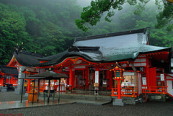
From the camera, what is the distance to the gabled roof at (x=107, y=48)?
46.9ft

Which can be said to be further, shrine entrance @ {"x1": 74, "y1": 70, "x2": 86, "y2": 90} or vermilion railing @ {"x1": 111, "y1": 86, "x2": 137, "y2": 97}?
shrine entrance @ {"x1": 74, "y1": 70, "x2": 86, "y2": 90}

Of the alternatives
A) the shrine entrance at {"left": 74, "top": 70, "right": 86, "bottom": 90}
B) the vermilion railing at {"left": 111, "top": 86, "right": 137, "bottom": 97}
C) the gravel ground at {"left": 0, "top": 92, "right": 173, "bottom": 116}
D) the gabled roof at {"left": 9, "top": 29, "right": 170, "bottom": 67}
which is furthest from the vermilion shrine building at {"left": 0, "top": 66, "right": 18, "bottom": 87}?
the vermilion railing at {"left": 111, "top": 86, "right": 137, "bottom": 97}

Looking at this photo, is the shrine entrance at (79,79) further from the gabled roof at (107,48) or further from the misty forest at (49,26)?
the misty forest at (49,26)

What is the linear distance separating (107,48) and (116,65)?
6.73 meters

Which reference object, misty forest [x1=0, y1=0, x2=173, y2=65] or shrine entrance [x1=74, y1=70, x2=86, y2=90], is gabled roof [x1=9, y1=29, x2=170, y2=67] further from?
misty forest [x1=0, y1=0, x2=173, y2=65]

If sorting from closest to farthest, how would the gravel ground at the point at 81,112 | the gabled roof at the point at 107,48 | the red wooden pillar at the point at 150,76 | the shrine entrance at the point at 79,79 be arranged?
the gravel ground at the point at 81,112 → the red wooden pillar at the point at 150,76 → the gabled roof at the point at 107,48 → the shrine entrance at the point at 79,79

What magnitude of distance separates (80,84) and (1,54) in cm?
1958

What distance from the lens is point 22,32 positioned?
35.2m

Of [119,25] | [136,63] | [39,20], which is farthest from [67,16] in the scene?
[136,63]

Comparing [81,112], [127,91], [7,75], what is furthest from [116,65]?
[7,75]

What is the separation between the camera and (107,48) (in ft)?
58.4

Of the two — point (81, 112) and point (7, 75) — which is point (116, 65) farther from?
point (7, 75)

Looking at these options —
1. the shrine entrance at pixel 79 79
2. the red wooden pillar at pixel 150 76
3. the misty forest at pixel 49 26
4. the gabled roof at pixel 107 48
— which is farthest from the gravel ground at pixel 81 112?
the misty forest at pixel 49 26

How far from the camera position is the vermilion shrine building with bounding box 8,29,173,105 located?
1241 centimetres
